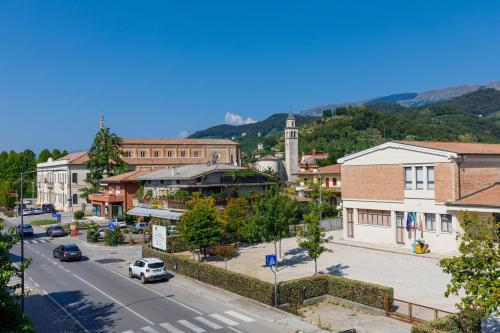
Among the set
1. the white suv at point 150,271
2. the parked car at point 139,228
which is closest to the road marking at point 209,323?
the white suv at point 150,271

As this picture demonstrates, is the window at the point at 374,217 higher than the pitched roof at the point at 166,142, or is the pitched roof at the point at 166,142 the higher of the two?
the pitched roof at the point at 166,142

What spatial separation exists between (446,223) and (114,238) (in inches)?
1216

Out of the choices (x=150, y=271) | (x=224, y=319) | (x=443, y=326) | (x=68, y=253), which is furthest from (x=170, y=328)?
(x=68, y=253)

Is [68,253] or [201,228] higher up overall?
[201,228]

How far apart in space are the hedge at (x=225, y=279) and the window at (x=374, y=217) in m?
17.3

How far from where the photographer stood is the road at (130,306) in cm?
2162

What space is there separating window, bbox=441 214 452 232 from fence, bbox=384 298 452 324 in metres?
13.9

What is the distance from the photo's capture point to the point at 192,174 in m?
53.1

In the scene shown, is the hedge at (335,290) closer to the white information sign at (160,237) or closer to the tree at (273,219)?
the tree at (273,219)

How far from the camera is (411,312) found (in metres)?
21.0

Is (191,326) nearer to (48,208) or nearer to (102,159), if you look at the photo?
(102,159)

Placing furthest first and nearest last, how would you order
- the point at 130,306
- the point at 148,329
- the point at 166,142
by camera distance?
the point at 166,142, the point at 130,306, the point at 148,329

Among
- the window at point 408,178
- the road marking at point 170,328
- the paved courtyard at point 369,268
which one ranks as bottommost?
the road marking at point 170,328

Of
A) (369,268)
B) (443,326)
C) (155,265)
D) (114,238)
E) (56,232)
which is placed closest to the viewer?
(443,326)
